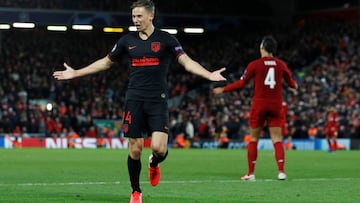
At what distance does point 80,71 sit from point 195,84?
133 feet

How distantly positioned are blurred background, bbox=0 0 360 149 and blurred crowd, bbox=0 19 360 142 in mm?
59

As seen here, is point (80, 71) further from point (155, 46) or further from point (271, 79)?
point (271, 79)

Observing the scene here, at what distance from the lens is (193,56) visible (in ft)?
176

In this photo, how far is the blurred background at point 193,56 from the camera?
135ft

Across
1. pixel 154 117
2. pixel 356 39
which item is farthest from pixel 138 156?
pixel 356 39

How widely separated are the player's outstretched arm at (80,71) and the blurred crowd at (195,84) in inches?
1084

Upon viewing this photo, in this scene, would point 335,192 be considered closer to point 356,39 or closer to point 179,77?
point 356,39

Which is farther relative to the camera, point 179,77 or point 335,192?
point 179,77

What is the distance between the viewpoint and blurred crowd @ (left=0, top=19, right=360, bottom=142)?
135ft

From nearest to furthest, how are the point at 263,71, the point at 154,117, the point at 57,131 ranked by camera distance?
the point at 154,117, the point at 263,71, the point at 57,131

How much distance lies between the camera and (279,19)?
5562 centimetres

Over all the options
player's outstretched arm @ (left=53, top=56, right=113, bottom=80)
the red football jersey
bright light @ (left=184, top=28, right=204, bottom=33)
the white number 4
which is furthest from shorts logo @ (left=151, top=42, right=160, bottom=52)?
bright light @ (left=184, top=28, right=204, bottom=33)

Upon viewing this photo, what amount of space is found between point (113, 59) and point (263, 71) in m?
5.20

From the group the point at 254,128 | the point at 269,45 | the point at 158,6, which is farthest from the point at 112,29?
the point at 269,45
